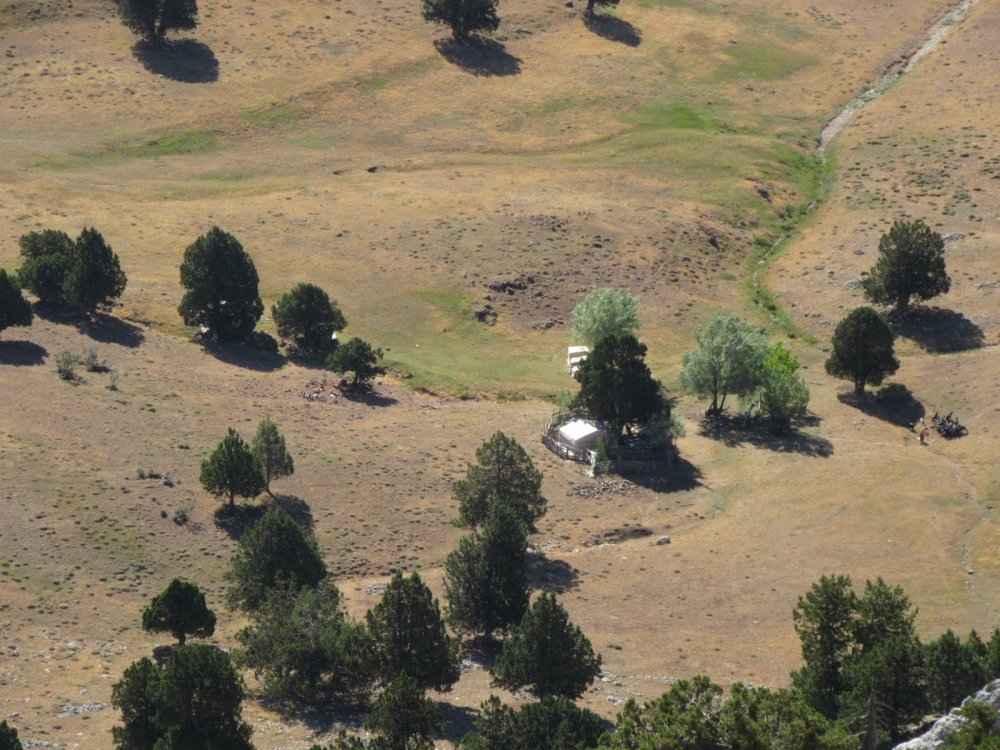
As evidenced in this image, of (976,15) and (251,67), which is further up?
(976,15)

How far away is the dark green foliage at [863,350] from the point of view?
102 m

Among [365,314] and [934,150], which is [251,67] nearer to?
[365,314]

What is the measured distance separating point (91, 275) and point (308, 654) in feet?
156

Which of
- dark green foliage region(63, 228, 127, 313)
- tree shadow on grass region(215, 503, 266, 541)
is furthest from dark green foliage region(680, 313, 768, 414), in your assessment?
dark green foliage region(63, 228, 127, 313)

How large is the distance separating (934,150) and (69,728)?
105 m

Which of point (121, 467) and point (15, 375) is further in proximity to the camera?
point (15, 375)

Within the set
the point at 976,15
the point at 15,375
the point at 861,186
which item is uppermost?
the point at 976,15

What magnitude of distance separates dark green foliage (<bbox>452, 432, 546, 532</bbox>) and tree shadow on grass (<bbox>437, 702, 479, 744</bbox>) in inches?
665

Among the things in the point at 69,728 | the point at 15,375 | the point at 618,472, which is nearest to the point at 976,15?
the point at 618,472

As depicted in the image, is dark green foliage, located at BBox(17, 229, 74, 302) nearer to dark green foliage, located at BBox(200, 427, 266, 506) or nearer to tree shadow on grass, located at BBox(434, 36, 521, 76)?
dark green foliage, located at BBox(200, 427, 266, 506)

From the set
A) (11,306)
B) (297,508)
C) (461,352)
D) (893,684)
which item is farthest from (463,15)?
(893,684)

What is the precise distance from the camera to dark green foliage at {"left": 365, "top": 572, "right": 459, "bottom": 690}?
6619 cm

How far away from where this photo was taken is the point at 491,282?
121500mm

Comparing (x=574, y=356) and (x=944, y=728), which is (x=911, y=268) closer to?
(x=574, y=356)
